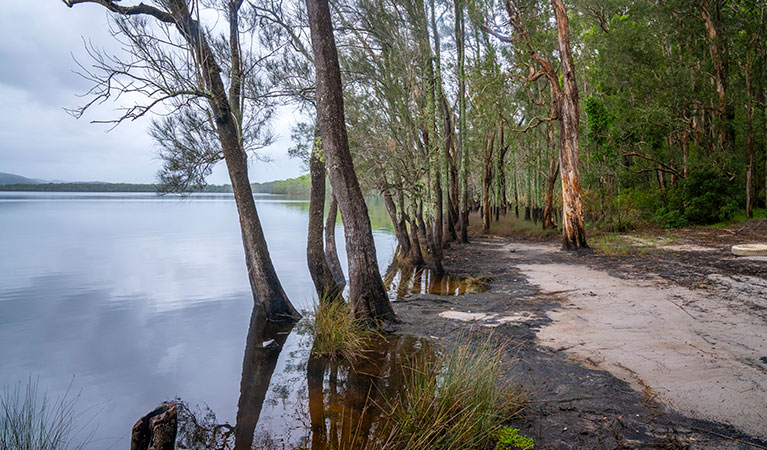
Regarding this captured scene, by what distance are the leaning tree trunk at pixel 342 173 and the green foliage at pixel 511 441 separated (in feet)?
11.2

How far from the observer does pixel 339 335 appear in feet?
18.5

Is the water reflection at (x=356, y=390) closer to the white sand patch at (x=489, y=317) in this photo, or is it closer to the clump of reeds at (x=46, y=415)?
the white sand patch at (x=489, y=317)

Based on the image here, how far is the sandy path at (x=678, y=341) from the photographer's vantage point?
340cm

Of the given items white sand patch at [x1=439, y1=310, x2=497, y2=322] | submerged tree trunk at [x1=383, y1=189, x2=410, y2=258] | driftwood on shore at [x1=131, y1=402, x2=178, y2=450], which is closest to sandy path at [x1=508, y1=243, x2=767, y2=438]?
white sand patch at [x1=439, y1=310, x2=497, y2=322]

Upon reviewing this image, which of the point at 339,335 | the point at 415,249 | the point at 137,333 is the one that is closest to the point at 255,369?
the point at 339,335

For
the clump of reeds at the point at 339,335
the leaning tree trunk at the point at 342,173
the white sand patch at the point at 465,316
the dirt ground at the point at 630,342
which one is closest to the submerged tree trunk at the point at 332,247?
the dirt ground at the point at 630,342

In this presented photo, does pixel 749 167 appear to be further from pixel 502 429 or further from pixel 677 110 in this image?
pixel 502 429

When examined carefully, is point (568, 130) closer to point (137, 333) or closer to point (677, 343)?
point (677, 343)

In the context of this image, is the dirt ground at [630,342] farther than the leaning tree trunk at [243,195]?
No

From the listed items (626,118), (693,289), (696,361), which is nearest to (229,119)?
(696,361)

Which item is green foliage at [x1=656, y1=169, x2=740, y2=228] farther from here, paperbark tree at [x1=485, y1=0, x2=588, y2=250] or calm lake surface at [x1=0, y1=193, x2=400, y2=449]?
calm lake surface at [x1=0, y1=193, x2=400, y2=449]

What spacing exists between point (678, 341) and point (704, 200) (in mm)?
15368

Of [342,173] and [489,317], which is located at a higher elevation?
[342,173]

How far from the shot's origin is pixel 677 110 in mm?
17922
